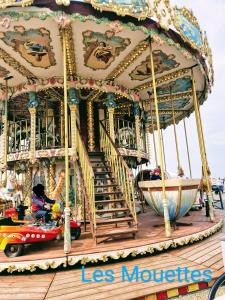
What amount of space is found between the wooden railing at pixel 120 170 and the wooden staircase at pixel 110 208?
13 cm

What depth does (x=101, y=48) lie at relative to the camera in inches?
291

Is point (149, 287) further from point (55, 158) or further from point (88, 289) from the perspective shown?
point (55, 158)

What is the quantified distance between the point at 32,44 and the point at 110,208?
6096mm

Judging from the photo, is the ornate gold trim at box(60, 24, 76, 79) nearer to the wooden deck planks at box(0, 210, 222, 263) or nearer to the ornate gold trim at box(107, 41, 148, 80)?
the ornate gold trim at box(107, 41, 148, 80)

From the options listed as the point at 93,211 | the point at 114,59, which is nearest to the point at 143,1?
the point at 114,59

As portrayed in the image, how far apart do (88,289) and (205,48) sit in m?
7.86

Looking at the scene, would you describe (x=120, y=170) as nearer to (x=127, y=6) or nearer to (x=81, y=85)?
(x=81, y=85)

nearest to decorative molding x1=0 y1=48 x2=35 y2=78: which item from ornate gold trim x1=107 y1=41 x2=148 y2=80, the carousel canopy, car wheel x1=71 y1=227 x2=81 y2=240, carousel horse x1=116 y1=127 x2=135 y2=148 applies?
the carousel canopy

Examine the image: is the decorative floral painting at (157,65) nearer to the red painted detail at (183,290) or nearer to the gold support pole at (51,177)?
the gold support pole at (51,177)

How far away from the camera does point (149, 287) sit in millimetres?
3201

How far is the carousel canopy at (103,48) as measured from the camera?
5.48m

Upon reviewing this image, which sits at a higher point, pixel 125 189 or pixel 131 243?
pixel 125 189

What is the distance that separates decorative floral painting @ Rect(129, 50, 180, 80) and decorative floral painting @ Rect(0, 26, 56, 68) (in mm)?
3209

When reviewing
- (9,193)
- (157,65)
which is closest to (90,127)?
(157,65)
